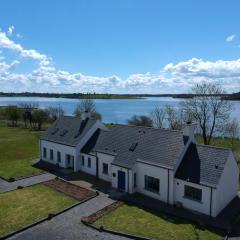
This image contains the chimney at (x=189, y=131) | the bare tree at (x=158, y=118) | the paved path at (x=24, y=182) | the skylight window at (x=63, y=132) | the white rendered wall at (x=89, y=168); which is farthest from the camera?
the bare tree at (x=158, y=118)

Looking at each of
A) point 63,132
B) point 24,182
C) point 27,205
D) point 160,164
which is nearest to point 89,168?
point 24,182

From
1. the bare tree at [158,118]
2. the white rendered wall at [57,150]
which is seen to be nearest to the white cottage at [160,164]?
the white rendered wall at [57,150]

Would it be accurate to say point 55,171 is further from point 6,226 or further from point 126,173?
point 6,226

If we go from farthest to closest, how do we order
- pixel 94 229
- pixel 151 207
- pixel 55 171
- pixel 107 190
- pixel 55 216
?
pixel 55 171, pixel 107 190, pixel 151 207, pixel 55 216, pixel 94 229

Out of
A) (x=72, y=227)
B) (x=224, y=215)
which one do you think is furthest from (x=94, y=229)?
(x=224, y=215)

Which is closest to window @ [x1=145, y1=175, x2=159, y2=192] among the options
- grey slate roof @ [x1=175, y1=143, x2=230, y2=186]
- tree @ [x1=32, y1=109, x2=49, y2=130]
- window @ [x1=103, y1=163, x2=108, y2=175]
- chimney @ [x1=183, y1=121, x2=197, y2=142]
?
grey slate roof @ [x1=175, y1=143, x2=230, y2=186]

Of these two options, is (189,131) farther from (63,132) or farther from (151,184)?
(63,132)

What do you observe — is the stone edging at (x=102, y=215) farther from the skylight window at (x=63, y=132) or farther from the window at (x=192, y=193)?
the skylight window at (x=63, y=132)
